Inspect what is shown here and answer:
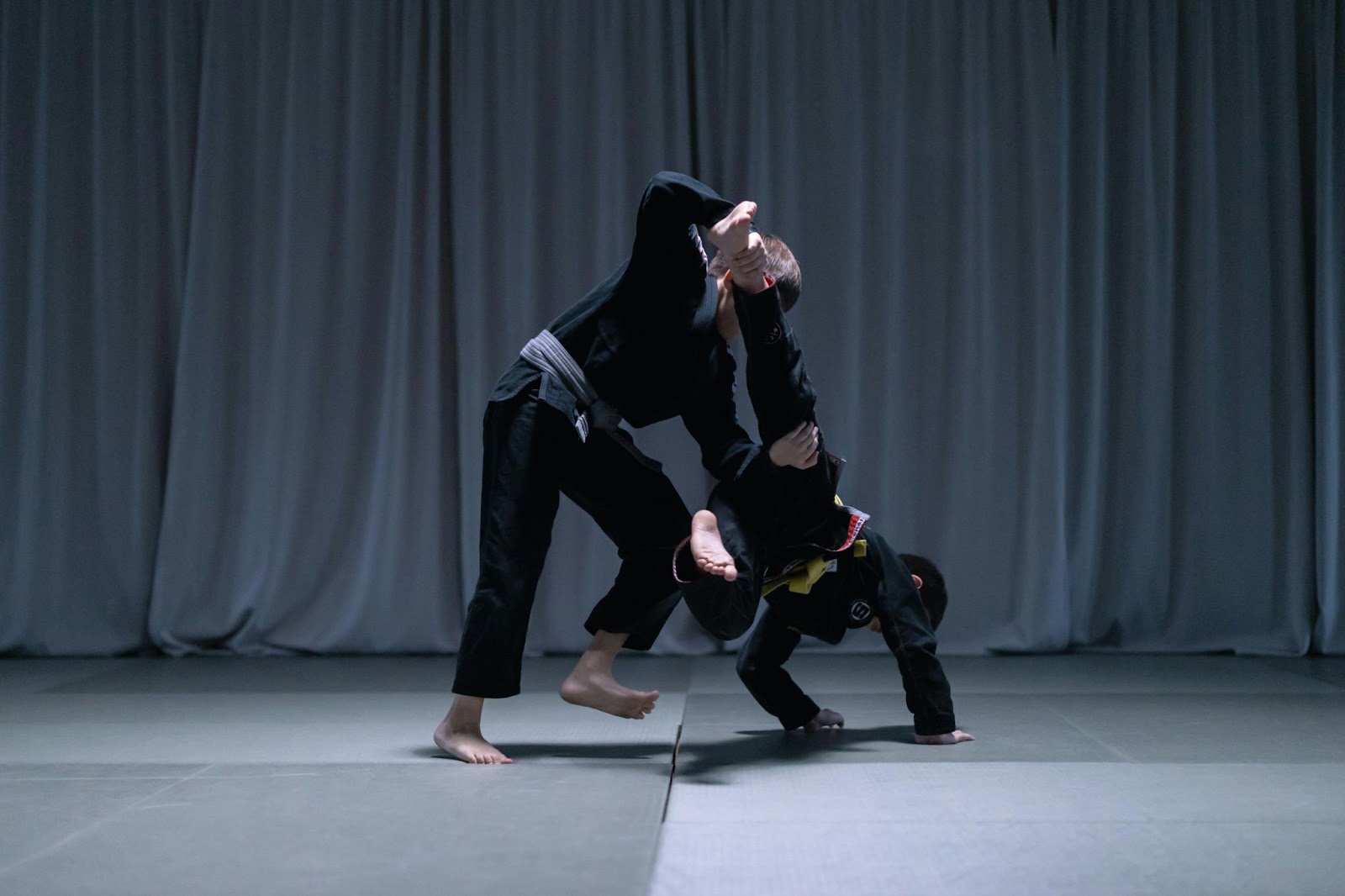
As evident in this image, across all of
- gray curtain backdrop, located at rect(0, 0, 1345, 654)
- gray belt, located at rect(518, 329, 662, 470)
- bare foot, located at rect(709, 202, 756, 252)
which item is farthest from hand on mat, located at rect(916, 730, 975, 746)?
gray curtain backdrop, located at rect(0, 0, 1345, 654)

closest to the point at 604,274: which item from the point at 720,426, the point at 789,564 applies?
the point at 720,426

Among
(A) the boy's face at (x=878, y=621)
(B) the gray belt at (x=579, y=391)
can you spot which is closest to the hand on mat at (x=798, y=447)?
(B) the gray belt at (x=579, y=391)

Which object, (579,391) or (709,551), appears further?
(579,391)

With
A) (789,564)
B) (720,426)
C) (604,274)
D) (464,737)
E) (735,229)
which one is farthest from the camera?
(604,274)

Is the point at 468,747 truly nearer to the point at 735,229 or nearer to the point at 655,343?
the point at 655,343

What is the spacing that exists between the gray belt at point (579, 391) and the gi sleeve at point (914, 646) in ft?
1.76

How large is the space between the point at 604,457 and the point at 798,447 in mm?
426

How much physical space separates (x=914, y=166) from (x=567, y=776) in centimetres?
298

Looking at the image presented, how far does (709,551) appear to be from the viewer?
1.99 meters

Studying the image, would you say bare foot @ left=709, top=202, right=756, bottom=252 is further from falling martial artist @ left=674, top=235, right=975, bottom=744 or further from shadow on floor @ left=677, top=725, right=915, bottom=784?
shadow on floor @ left=677, top=725, right=915, bottom=784

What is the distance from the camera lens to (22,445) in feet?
13.8

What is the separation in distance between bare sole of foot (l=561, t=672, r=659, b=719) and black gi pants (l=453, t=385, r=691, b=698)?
0.11 m

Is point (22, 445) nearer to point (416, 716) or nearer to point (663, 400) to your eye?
point (416, 716)

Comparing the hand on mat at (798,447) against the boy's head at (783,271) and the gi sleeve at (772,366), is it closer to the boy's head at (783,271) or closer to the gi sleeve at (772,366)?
the gi sleeve at (772,366)
